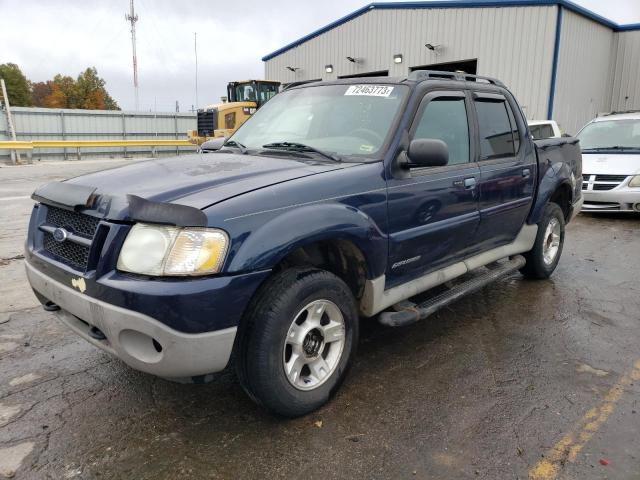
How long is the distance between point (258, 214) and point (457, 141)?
6.54 ft

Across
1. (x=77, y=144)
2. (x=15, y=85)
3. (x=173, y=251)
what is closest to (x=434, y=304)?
(x=173, y=251)

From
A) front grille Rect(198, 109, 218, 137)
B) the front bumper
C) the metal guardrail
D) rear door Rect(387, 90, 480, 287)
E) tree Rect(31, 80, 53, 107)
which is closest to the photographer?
rear door Rect(387, 90, 480, 287)

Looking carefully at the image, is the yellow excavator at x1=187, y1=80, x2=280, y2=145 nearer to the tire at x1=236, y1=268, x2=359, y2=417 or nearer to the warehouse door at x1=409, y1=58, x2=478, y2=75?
the warehouse door at x1=409, y1=58, x2=478, y2=75

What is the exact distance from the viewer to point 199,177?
2.91 m

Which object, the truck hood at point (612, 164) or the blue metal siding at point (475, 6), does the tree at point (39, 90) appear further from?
the truck hood at point (612, 164)

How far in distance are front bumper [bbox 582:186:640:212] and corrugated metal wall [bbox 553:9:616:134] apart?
8907 mm

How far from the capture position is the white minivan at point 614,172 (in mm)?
8750

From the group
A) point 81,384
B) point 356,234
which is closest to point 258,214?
point 356,234

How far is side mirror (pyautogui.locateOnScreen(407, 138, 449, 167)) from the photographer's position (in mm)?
3131

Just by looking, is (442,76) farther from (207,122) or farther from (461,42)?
(207,122)

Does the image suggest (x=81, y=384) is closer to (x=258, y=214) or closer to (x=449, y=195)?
(x=258, y=214)

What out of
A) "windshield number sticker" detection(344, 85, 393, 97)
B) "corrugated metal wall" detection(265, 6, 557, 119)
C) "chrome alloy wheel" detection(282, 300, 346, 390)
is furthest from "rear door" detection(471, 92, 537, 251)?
"corrugated metal wall" detection(265, 6, 557, 119)

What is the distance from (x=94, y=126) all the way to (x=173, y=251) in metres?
24.6

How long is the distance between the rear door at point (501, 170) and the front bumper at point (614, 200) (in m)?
5.02
